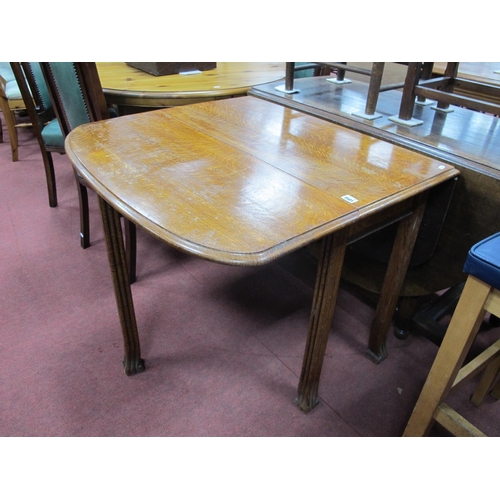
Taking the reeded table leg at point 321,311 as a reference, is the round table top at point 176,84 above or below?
above

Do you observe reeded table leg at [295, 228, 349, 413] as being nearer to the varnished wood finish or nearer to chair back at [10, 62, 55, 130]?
the varnished wood finish

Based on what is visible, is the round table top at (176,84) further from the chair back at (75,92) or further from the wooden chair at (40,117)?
the wooden chair at (40,117)

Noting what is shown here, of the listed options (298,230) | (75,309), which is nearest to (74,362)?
(75,309)

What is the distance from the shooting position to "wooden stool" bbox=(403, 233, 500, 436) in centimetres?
87

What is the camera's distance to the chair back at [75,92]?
60.7 inches

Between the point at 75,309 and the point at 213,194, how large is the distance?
112 centimetres

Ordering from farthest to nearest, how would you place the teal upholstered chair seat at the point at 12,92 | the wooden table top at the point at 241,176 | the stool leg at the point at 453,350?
1. the teal upholstered chair seat at the point at 12,92
2. the stool leg at the point at 453,350
3. the wooden table top at the point at 241,176

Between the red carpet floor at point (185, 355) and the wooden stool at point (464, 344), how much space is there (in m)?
0.27

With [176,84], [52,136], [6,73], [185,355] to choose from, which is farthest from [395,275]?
[6,73]

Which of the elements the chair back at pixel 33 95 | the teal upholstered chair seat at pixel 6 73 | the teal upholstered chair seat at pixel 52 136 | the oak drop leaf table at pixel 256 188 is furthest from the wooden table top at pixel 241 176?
the teal upholstered chair seat at pixel 6 73

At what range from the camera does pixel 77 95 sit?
1.64m

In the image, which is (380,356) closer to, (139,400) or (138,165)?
(139,400)

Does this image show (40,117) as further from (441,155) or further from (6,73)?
(441,155)

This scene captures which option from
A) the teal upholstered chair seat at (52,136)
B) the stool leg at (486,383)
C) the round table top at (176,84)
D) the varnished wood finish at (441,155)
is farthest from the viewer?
the teal upholstered chair seat at (52,136)
